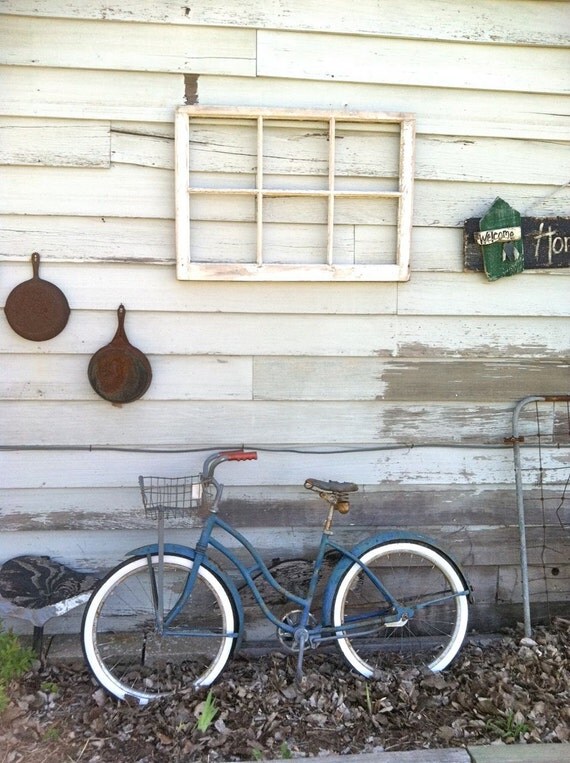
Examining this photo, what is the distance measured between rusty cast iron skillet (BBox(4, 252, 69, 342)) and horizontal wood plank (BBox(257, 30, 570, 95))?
144 cm

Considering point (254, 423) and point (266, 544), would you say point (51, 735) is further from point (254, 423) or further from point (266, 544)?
point (254, 423)

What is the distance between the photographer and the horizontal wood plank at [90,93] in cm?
319

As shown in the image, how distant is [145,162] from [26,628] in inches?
94.6

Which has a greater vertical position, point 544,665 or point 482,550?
point 482,550

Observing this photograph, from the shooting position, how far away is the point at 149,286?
11.0 ft

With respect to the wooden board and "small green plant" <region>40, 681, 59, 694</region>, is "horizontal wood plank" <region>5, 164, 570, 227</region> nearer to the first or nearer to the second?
the wooden board

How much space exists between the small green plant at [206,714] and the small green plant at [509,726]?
119 cm

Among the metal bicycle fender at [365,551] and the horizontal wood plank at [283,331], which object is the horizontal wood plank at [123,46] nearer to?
the horizontal wood plank at [283,331]

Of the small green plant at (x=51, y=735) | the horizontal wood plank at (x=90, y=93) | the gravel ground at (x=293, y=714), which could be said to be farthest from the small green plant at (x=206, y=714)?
the horizontal wood plank at (x=90, y=93)

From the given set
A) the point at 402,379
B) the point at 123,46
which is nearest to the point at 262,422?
the point at 402,379

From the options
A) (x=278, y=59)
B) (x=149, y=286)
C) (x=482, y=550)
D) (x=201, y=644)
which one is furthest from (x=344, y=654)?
(x=278, y=59)

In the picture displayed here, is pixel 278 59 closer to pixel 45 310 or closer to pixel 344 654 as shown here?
pixel 45 310

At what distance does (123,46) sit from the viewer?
126 inches

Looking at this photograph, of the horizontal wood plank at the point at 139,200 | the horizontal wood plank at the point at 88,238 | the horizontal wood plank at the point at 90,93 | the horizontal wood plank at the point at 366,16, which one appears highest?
the horizontal wood plank at the point at 366,16
